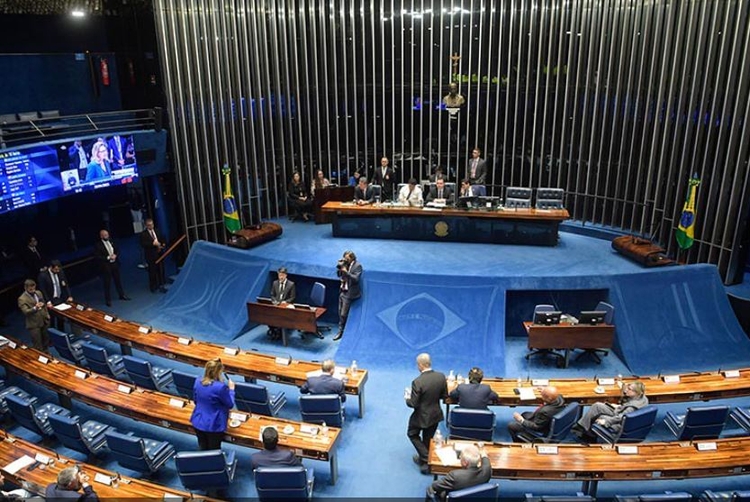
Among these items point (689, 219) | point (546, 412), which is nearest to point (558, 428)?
point (546, 412)

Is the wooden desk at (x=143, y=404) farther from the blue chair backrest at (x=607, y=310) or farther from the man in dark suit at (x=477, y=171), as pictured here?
the man in dark suit at (x=477, y=171)

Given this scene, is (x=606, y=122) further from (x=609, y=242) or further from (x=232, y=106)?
(x=232, y=106)

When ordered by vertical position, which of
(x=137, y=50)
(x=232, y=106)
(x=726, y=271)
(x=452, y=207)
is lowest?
(x=726, y=271)

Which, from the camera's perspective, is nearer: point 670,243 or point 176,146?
point 670,243

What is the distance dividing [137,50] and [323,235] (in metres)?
7.25

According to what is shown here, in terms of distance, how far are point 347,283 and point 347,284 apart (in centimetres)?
2

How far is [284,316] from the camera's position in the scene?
1049 centimetres

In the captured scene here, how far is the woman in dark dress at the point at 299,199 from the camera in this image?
1472 cm

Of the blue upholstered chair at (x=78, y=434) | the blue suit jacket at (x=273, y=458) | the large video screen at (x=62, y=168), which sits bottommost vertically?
the blue upholstered chair at (x=78, y=434)

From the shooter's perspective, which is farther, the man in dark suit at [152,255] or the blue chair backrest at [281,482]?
the man in dark suit at [152,255]

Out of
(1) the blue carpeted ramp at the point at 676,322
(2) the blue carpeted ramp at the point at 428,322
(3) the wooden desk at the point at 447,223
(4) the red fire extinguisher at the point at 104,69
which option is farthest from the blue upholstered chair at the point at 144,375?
(4) the red fire extinguisher at the point at 104,69

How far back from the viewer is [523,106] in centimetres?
1490

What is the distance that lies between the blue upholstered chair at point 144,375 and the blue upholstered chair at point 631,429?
596 centimetres

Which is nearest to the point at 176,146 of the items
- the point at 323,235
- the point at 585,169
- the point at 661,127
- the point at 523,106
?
the point at 323,235
